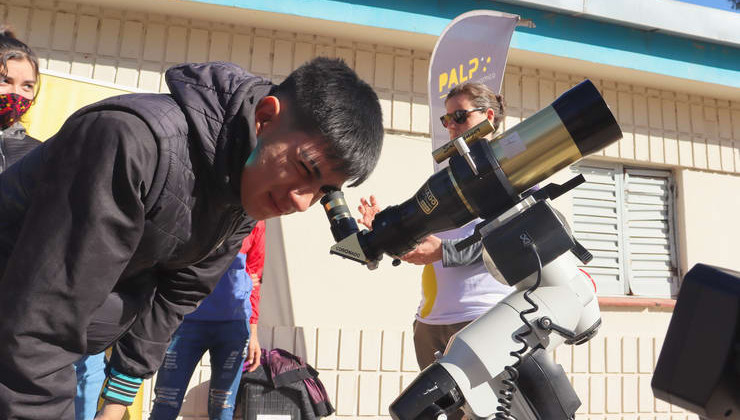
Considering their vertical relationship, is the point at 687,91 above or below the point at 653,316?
above

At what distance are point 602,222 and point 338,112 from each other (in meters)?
4.45

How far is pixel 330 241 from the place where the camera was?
4527 millimetres

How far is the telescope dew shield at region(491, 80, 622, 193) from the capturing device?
1.33 metres

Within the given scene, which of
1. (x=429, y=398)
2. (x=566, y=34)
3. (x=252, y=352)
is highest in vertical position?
(x=566, y=34)

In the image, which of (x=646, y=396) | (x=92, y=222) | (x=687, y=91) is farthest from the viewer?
(x=687, y=91)

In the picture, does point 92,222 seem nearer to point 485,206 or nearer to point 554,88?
point 485,206

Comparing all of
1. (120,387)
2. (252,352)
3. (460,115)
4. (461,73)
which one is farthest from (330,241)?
(120,387)

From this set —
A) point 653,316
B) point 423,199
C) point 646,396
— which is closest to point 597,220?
point 653,316

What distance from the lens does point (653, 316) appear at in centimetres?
534

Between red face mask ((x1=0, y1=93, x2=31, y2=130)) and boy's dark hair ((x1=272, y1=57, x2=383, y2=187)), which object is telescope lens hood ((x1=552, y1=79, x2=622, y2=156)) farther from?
red face mask ((x1=0, y1=93, x2=31, y2=130))

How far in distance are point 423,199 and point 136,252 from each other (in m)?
0.64

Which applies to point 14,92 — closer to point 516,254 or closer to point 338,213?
point 338,213

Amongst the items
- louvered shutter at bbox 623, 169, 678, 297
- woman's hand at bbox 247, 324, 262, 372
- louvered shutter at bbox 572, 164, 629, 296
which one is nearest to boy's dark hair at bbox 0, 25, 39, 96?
woman's hand at bbox 247, 324, 262, 372

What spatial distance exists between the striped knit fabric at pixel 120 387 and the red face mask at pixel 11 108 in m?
1.16
